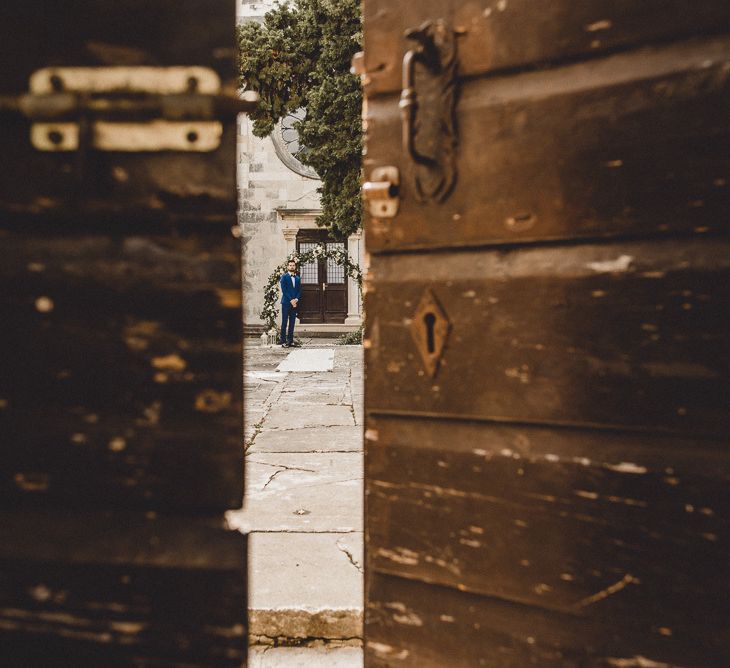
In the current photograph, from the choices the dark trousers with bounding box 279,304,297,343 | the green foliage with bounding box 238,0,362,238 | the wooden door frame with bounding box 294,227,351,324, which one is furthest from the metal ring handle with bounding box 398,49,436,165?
the wooden door frame with bounding box 294,227,351,324

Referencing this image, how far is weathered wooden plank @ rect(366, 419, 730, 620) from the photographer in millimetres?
725

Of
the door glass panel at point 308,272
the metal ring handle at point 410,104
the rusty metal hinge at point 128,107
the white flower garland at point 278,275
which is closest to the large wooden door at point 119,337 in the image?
the rusty metal hinge at point 128,107

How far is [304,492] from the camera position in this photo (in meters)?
2.43

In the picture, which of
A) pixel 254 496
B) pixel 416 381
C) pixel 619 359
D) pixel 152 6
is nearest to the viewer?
pixel 152 6

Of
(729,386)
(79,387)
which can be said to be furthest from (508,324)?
(79,387)

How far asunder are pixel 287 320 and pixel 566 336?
330 inches

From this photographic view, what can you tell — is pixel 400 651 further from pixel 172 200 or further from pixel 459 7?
pixel 459 7

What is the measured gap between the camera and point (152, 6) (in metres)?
0.61

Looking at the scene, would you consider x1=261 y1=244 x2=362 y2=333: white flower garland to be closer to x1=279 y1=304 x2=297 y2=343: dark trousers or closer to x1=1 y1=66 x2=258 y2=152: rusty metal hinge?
x1=279 y1=304 x2=297 y2=343: dark trousers

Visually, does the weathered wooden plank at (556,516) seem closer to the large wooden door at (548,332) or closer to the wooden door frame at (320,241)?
the large wooden door at (548,332)

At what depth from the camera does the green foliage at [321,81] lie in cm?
752

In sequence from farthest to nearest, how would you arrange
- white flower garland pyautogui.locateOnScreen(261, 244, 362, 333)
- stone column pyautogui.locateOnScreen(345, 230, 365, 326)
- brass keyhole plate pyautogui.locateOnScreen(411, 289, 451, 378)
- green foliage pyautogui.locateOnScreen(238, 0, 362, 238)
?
stone column pyautogui.locateOnScreen(345, 230, 365, 326), white flower garland pyautogui.locateOnScreen(261, 244, 362, 333), green foliage pyautogui.locateOnScreen(238, 0, 362, 238), brass keyhole plate pyautogui.locateOnScreen(411, 289, 451, 378)

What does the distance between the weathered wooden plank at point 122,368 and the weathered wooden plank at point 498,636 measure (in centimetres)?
43

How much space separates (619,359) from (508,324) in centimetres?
16
